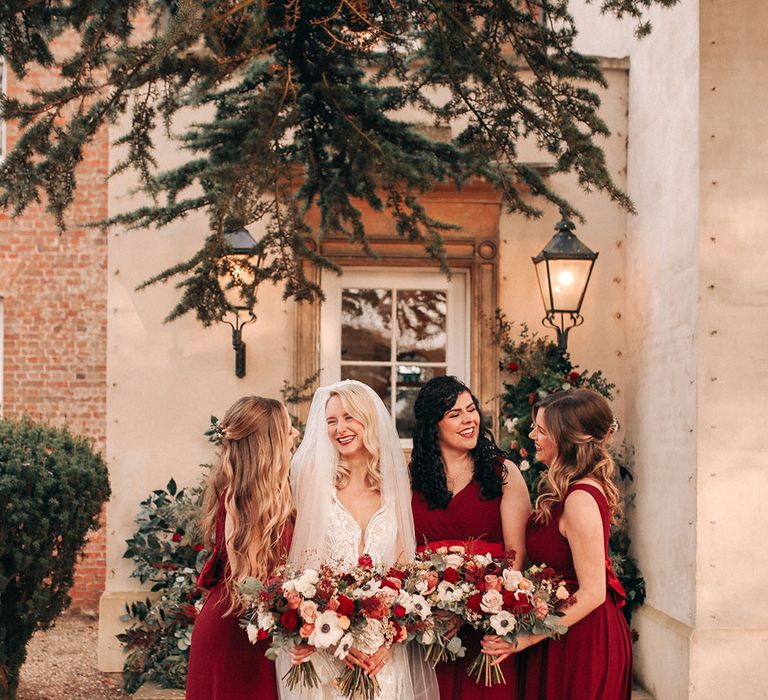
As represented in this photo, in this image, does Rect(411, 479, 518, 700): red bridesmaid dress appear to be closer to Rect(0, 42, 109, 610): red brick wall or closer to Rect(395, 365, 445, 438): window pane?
Rect(395, 365, 445, 438): window pane

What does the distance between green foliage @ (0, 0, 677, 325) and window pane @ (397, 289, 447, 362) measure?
1.63 m

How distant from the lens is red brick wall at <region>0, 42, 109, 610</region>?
34.0ft

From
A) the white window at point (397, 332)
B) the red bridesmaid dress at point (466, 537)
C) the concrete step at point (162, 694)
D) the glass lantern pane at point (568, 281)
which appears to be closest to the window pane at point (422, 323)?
the white window at point (397, 332)

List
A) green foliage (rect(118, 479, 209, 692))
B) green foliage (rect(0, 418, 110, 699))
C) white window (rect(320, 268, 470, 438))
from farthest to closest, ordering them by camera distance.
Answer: white window (rect(320, 268, 470, 438)) < green foliage (rect(118, 479, 209, 692)) < green foliage (rect(0, 418, 110, 699))

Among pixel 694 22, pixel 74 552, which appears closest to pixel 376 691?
pixel 74 552

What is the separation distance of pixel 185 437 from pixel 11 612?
73.3 inches

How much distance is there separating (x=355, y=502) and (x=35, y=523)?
260 cm

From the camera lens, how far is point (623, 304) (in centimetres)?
751

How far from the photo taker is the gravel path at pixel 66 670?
705cm

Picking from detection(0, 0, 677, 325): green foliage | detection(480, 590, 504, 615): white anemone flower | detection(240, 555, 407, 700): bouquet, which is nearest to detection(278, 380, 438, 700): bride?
detection(240, 555, 407, 700): bouquet

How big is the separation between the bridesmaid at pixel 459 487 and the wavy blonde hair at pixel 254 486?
674 mm

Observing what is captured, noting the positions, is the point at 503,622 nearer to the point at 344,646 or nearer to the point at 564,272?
the point at 344,646

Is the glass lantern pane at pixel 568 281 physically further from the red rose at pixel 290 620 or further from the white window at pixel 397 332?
the red rose at pixel 290 620

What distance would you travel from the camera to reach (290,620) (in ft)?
11.7
